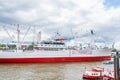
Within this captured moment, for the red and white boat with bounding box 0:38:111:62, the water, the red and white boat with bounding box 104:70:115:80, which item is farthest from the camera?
the red and white boat with bounding box 0:38:111:62

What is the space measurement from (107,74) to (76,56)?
53.0 meters

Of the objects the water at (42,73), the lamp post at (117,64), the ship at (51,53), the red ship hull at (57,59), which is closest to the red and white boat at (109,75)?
the water at (42,73)

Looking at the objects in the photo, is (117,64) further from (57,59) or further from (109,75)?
(57,59)

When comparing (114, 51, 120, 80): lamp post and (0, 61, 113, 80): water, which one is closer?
(114, 51, 120, 80): lamp post

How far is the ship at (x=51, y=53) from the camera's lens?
75500 mm

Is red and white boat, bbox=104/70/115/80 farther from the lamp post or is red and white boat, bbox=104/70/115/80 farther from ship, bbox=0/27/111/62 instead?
ship, bbox=0/27/111/62

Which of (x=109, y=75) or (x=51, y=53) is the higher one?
(x=51, y=53)

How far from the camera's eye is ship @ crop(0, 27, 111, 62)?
248 feet

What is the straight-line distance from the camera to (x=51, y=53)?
269 feet

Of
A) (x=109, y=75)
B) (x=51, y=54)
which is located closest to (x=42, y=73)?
(x=109, y=75)

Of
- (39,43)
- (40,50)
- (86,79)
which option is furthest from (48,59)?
(86,79)

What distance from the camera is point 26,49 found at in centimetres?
8288

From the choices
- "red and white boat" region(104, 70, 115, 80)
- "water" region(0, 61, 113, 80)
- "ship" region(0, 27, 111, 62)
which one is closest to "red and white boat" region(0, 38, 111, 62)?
"ship" region(0, 27, 111, 62)

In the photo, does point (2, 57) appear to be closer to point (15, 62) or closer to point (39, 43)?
point (15, 62)
